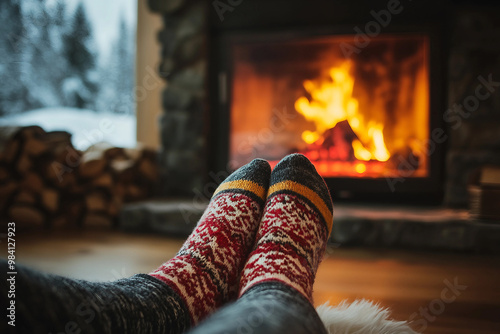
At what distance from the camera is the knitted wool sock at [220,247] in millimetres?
646

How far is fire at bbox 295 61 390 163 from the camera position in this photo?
1779 millimetres

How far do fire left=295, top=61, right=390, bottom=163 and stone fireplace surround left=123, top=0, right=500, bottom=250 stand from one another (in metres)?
0.22

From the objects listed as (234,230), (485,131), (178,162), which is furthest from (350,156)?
(234,230)

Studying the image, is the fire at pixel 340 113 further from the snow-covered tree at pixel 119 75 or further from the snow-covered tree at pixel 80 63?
the snow-covered tree at pixel 80 63

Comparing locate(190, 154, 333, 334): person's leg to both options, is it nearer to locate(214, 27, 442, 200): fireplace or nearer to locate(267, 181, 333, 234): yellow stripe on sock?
locate(267, 181, 333, 234): yellow stripe on sock

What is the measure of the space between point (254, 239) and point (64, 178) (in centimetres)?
136

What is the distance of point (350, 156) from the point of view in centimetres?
179

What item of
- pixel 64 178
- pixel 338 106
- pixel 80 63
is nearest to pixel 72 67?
pixel 80 63

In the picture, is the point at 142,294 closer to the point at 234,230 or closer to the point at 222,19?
the point at 234,230

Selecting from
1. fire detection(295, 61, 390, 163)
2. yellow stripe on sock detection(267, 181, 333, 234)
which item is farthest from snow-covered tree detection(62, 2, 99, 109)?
yellow stripe on sock detection(267, 181, 333, 234)

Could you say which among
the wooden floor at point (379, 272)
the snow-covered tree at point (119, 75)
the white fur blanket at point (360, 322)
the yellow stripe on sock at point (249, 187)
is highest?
the snow-covered tree at point (119, 75)

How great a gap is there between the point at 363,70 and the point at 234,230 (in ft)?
3.97

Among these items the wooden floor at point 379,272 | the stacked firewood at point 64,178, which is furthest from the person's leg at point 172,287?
the stacked firewood at point 64,178

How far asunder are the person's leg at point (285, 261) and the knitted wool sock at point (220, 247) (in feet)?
0.14
